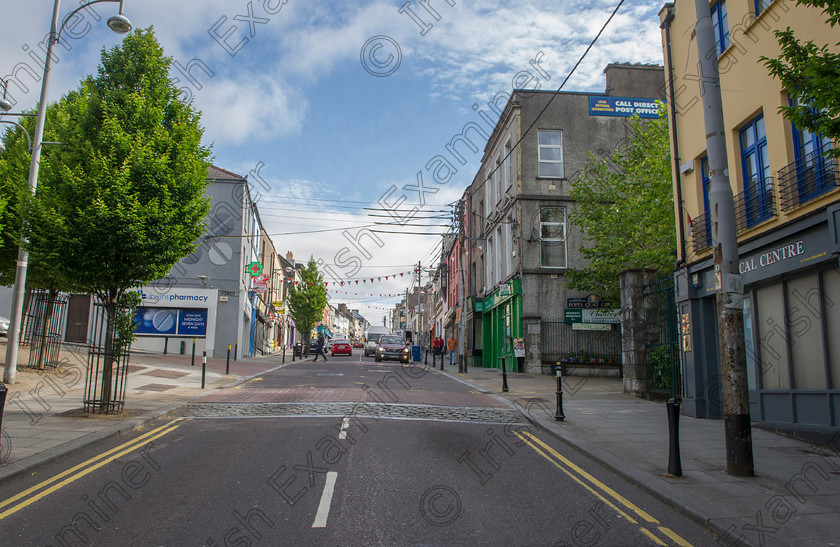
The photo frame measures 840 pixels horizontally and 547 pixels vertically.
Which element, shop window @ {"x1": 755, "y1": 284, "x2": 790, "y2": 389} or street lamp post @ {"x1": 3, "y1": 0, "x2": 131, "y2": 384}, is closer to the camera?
shop window @ {"x1": 755, "y1": 284, "x2": 790, "y2": 389}

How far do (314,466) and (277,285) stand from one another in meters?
51.3

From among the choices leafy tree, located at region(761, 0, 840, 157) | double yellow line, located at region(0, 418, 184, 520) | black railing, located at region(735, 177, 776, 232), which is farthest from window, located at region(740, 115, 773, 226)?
double yellow line, located at region(0, 418, 184, 520)

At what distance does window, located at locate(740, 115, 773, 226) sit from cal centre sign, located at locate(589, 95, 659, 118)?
16.8m

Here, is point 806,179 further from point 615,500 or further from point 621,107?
point 621,107

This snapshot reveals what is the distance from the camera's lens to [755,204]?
10.5 meters

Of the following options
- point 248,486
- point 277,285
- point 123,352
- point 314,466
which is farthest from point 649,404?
point 277,285

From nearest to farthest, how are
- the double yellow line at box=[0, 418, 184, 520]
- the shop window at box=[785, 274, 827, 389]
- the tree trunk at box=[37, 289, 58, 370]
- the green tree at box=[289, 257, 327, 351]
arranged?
the double yellow line at box=[0, 418, 184, 520] → the shop window at box=[785, 274, 827, 389] → the tree trunk at box=[37, 289, 58, 370] → the green tree at box=[289, 257, 327, 351]

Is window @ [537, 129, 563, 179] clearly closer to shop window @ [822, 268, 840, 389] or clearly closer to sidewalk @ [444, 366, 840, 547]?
sidewalk @ [444, 366, 840, 547]

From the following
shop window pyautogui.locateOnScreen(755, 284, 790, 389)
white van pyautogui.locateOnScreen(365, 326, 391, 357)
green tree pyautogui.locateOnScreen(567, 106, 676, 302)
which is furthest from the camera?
white van pyautogui.locateOnScreen(365, 326, 391, 357)

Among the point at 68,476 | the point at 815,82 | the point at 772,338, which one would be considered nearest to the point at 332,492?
the point at 68,476

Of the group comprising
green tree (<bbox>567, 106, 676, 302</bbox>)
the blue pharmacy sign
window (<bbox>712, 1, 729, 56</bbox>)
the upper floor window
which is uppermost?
window (<bbox>712, 1, 729, 56</bbox>)

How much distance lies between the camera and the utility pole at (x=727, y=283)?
6734mm

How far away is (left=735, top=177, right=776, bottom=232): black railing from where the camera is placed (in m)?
10.1

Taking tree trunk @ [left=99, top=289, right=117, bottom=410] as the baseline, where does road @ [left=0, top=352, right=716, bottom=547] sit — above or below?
below
